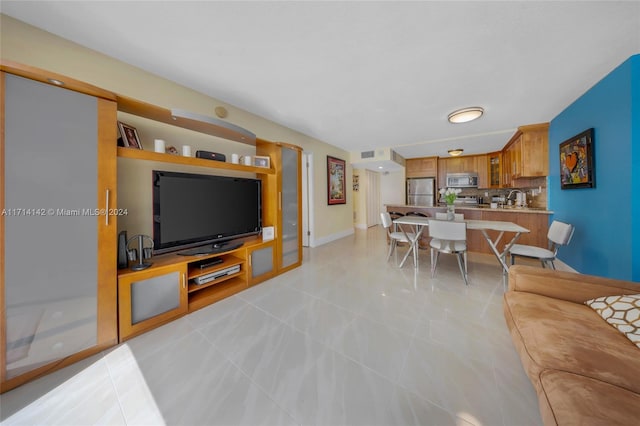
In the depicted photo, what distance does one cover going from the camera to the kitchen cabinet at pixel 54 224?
112 centimetres

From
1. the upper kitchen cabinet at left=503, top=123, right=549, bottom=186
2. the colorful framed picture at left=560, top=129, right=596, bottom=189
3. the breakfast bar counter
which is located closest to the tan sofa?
the colorful framed picture at left=560, top=129, right=596, bottom=189

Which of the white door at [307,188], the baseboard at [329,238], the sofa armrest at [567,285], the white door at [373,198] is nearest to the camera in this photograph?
the sofa armrest at [567,285]

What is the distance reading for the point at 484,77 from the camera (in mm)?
2023

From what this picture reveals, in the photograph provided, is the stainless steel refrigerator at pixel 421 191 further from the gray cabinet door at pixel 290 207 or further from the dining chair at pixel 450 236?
the gray cabinet door at pixel 290 207

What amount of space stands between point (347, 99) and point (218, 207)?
2054mm

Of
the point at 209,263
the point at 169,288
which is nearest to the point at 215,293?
the point at 209,263

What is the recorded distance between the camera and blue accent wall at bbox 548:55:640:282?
1.72 metres

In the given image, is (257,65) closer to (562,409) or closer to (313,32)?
(313,32)

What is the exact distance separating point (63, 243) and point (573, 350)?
2.87 m

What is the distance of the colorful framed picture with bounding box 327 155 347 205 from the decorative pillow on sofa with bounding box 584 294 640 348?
12.5ft

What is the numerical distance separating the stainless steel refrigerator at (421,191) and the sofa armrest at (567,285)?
466cm

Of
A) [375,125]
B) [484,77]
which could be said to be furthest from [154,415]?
[375,125]

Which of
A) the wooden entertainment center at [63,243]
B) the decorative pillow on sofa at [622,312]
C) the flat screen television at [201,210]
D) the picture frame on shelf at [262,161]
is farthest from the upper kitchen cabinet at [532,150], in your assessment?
the wooden entertainment center at [63,243]

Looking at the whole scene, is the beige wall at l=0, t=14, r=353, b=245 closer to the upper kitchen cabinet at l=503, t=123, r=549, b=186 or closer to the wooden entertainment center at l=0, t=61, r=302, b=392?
the wooden entertainment center at l=0, t=61, r=302, b=392
